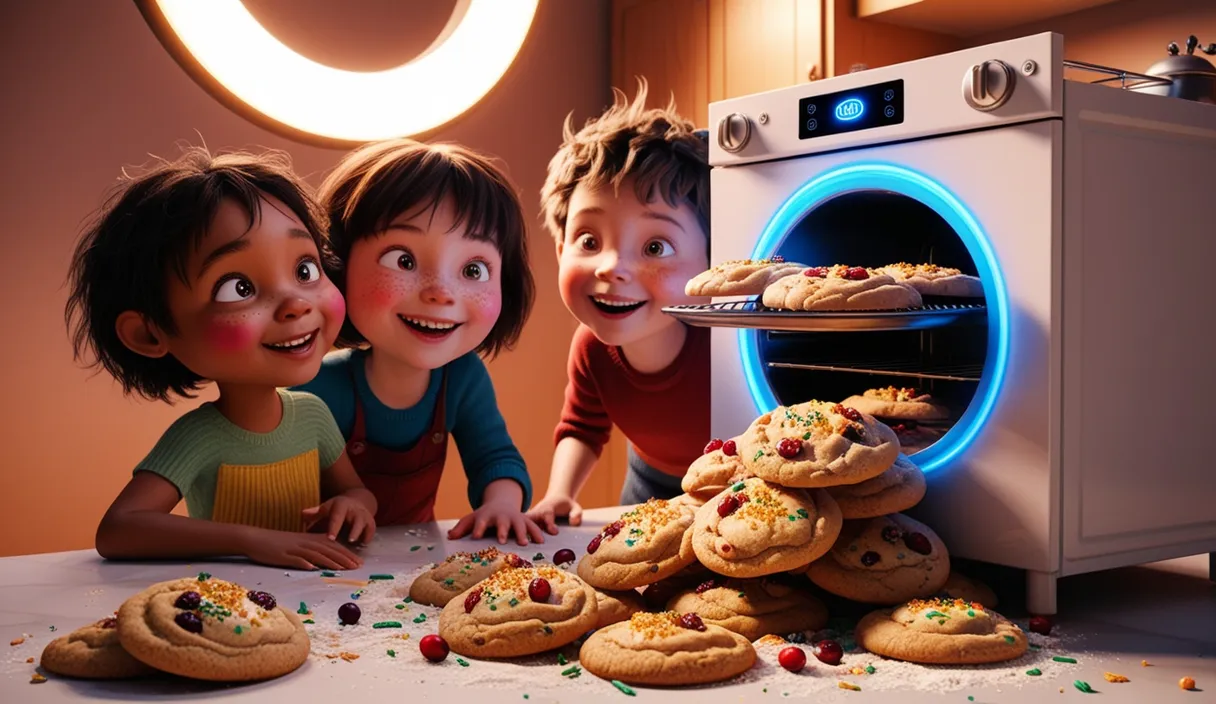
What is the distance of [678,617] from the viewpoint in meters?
1.20

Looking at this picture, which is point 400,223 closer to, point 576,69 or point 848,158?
point 848,158

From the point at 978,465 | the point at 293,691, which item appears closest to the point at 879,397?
the point at 978,465

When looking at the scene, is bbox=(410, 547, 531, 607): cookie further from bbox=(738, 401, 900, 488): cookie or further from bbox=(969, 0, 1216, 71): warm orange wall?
bbox=(969, 0, 1216, 71): warm orange wall

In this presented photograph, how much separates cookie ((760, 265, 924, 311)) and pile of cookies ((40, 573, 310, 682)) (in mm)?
694

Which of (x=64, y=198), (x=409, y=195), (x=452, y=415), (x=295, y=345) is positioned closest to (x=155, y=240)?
(x=295, y=345)

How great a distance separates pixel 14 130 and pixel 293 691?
252 cm

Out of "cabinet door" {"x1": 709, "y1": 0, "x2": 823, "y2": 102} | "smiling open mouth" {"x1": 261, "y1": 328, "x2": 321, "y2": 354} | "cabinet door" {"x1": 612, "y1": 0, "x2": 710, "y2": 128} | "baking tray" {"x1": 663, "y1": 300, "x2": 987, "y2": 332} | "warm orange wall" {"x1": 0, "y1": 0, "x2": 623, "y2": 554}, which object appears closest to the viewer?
"baking tray" {"x1": 663, "y1": 300, "x2": 987, "y2": 332}

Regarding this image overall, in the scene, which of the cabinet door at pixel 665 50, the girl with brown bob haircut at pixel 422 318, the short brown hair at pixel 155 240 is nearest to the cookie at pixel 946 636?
the girl with brown bob haircut at pixel 422 318

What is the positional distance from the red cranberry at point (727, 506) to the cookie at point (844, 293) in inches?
9.7

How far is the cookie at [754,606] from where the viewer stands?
128cm

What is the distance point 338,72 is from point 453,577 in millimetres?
2405

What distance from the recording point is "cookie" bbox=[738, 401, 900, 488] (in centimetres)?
125

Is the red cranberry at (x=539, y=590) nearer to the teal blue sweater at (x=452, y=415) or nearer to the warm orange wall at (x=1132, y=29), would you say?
the teal blue sweater at (x=452, y=415)

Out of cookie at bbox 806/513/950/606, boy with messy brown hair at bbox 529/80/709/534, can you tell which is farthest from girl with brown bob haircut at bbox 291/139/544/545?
cookie at bbox 806/513/950/606
